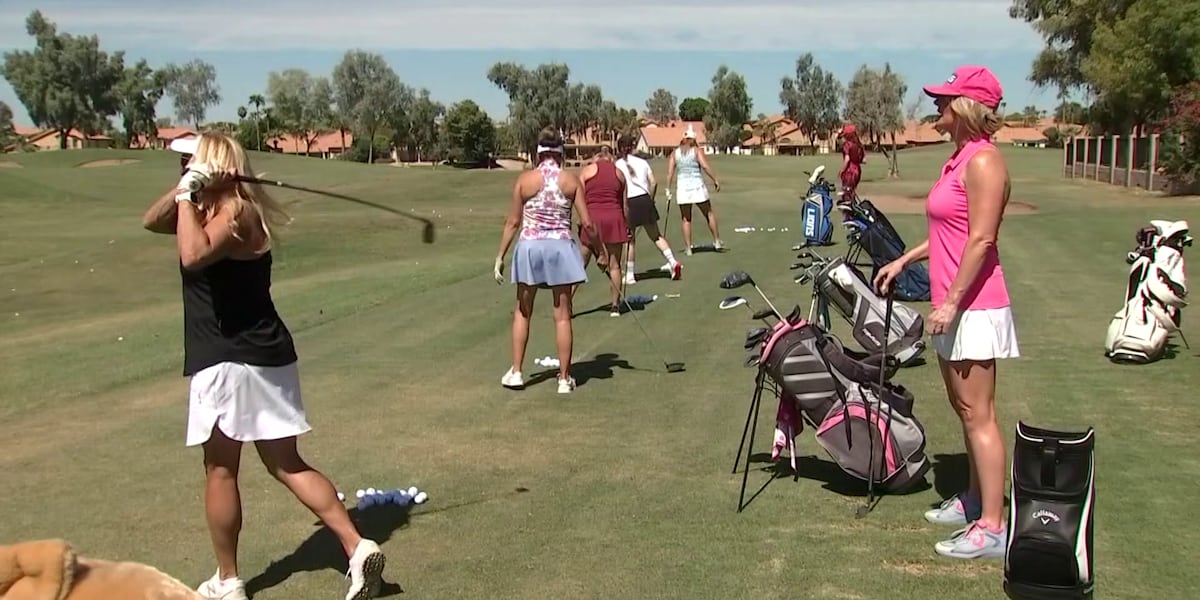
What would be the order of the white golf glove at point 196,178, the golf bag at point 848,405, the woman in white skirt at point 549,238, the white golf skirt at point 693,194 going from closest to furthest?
the white golf glove at point 196,178
the golf bag at point 848,405
the woman in white skirt at point 549,238
the white golf skirt at point 693,194

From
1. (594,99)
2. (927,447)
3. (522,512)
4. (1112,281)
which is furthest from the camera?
(594,99)

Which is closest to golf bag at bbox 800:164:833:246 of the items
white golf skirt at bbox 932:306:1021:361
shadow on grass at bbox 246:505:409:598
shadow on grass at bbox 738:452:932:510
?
shadow on grass at bbox 738:452:932:510

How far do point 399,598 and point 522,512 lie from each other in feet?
3.74

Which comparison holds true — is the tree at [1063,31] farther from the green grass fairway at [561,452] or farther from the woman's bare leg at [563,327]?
the woman's bare leg at [563,327]

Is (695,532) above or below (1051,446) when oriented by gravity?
below

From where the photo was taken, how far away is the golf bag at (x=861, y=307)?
736 cm

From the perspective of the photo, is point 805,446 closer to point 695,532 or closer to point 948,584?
point 695,532

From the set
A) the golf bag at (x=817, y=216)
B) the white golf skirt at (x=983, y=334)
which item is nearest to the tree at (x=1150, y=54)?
the golf bag at (x=817, y=216)

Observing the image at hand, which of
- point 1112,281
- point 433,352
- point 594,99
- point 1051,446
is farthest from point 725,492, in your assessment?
point 594,99

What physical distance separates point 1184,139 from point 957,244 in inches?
1092

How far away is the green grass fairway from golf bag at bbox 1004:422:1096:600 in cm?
21

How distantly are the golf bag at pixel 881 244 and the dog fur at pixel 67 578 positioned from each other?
964 cm

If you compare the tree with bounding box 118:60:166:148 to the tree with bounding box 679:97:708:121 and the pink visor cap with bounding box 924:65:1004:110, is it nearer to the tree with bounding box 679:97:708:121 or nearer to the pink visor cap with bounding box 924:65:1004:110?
the tree with bounding box 679:97:708:121

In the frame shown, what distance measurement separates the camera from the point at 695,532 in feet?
16.9
